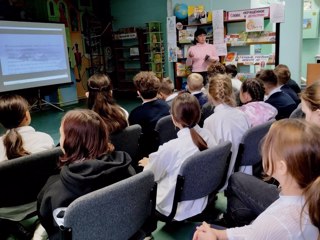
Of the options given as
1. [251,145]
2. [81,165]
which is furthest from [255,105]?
[81,165]

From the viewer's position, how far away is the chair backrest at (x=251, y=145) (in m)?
1.94

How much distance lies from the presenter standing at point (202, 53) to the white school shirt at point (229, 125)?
3514mm

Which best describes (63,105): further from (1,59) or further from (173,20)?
(173,20)

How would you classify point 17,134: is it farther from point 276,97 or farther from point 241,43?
point 241,43

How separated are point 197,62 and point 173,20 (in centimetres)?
114

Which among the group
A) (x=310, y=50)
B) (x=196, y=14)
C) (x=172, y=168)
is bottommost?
(x=172, y=168)

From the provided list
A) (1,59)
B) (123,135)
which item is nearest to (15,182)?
(123,135)

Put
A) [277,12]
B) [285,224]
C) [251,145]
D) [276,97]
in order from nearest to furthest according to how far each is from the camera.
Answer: [285,224]
[251,145]
[276,97]
[277,12]

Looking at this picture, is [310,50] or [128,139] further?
[310,50]

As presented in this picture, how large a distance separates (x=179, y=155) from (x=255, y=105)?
38.1 inches

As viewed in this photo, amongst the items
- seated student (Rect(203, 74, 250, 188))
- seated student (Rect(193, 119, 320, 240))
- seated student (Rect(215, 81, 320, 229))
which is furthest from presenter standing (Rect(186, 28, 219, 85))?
seated student (Rect(193, 119, 320, 240))

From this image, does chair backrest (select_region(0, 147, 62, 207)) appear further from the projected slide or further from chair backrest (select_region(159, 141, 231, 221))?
the projected slide

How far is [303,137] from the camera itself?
988 millimetres

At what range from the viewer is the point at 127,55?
827 cm
